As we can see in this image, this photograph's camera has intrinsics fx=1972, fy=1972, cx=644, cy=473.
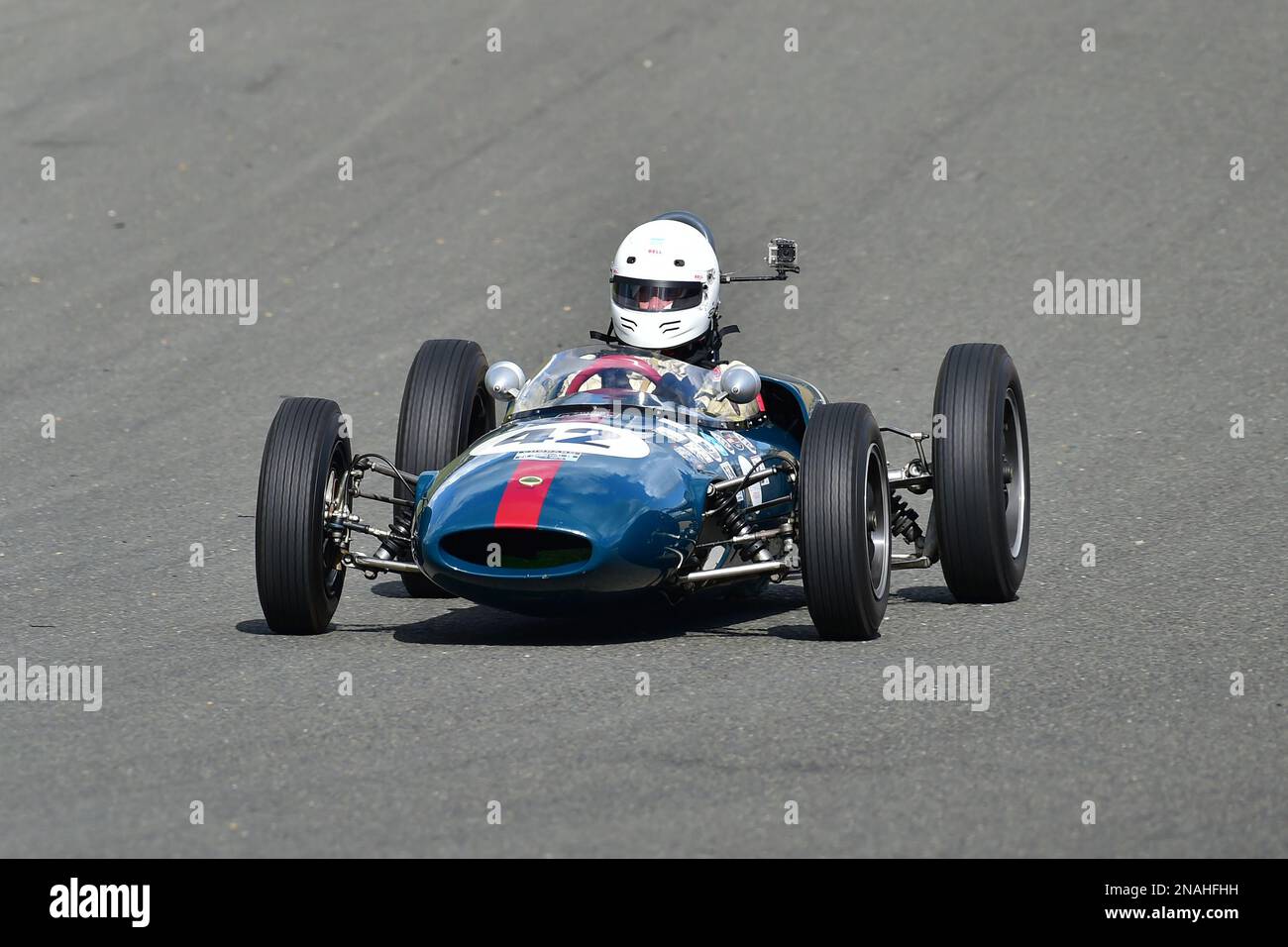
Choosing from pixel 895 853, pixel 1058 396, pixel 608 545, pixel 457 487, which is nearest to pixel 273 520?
pixel 457 487

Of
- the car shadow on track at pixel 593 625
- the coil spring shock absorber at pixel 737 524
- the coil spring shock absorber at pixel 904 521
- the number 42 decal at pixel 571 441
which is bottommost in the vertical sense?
the car shadow on track at pixel 593 625

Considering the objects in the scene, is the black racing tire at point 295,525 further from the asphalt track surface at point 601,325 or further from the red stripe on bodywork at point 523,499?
the red stripe on bodywork at point 523,499

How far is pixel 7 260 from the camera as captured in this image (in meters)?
17.9

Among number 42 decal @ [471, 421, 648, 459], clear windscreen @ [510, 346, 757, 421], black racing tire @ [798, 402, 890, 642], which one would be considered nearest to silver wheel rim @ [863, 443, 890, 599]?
black racing tire @ [798, 402, 890, 642]

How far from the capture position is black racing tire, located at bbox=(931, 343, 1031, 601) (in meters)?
8.90

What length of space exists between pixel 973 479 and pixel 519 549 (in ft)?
7.48

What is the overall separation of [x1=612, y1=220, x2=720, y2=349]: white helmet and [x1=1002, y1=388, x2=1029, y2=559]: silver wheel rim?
1.61 meters

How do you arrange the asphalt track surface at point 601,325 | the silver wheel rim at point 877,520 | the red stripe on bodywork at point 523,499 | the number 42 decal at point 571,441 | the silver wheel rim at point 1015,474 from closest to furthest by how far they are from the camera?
the asphalt track surface at point 601,325 → the red stripe on bodywork at point 523,499 → the number 42 decal at point 571,441 → the silver wheel rim at point 877,520 → the silver wheel rim at point 1015,474

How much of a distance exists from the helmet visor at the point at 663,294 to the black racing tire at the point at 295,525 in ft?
6.35

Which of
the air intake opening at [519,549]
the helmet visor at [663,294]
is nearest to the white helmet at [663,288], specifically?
the helmet visor at [663,294]

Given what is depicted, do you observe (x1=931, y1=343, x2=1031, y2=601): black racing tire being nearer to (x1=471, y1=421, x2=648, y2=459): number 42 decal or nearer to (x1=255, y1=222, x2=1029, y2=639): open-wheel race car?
(x1=255, y1=222, x2=1029, y2=639): open-wheel race car

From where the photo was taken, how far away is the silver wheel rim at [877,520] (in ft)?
28.3

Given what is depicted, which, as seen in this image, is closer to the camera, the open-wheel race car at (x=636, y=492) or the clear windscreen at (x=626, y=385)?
the open-wheel race car at (x=636, y=492)

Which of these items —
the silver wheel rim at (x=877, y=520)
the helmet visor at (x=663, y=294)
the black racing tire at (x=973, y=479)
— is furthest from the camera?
the helmet visor at (x=663, y=294)
